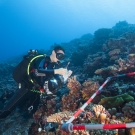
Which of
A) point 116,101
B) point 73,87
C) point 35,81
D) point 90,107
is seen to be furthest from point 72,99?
point 116,101

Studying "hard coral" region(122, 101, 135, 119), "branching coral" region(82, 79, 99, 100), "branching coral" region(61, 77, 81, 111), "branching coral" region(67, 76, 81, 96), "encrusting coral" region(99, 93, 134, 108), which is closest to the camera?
"hard coral" region(122, 101, 135, 119)

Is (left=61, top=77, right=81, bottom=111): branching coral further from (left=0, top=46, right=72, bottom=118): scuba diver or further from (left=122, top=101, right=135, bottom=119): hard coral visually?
(left=122, top=101, right=135, bottom=119): hard coral

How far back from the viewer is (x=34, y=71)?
563cm

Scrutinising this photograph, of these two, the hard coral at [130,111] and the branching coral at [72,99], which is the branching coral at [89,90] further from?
the hard coral at [130,111]

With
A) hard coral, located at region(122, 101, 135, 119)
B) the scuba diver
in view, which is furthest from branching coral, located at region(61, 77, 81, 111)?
hard coral, located at region(122, 101, 135, 119)

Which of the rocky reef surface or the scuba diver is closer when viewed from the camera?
the rocky reef surface

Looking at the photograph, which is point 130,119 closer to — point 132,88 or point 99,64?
point 132,88

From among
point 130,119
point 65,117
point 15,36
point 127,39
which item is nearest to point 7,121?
point 65,117

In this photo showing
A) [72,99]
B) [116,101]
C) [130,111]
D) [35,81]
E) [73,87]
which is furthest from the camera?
[73,87]

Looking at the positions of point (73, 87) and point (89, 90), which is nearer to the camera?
point (89, 90)

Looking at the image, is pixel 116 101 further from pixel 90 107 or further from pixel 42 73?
pixel 42 73

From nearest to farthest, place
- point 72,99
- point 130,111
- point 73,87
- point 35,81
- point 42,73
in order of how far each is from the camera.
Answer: point 130,111 < point 42,73 < point 35,81 < point 72,99 < point 73,87

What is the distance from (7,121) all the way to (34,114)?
5.20 feet

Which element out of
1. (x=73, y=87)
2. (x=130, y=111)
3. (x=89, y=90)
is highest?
(x=73, y=87)
